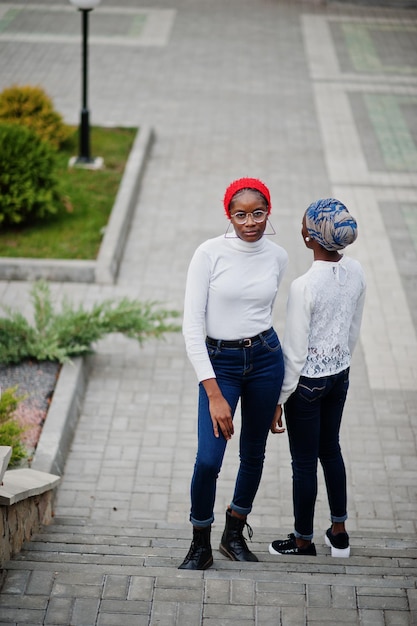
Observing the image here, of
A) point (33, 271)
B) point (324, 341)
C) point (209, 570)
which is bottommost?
point (33, 271)

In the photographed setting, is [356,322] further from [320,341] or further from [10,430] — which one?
[10,430]

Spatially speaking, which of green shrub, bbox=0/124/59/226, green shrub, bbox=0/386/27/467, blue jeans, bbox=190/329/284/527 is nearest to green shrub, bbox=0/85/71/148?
green shrub, bbox=0/124/59/226

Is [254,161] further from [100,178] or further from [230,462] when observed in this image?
[230,462]

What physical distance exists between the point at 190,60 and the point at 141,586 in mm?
13086

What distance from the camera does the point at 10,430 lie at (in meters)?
5.50

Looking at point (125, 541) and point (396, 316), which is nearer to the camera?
point (125, 541)

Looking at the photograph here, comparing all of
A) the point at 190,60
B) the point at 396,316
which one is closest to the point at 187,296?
the point at 396,316

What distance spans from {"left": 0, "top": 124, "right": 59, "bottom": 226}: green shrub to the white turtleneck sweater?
574 cm

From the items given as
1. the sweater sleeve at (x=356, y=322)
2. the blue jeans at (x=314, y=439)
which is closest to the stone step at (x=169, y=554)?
the blue jeans at (x=314, y=439)

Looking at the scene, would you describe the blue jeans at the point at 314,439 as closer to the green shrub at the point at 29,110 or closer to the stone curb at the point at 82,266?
the stone curb at the point at 82,266

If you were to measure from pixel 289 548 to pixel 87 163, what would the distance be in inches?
300

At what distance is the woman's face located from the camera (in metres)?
3.99

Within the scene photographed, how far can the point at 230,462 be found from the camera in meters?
6.47

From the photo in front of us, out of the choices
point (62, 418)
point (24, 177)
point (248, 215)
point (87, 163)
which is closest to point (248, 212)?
point (248, 215)
